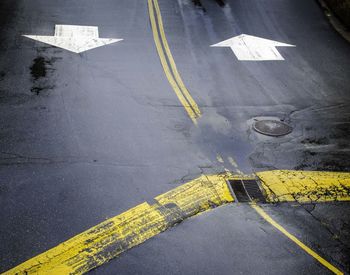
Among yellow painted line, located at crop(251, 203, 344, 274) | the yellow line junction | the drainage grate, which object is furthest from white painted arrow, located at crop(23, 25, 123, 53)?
yellow painted line, located at crop(251, 203, 344, 274)

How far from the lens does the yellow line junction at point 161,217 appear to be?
503 cm

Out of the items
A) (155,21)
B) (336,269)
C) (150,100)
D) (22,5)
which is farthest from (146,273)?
(22,5)

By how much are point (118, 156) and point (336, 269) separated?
4.00 m

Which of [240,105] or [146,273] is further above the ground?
[240,105]

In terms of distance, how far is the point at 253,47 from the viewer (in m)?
11.8

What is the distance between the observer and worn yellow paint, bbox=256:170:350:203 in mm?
6594

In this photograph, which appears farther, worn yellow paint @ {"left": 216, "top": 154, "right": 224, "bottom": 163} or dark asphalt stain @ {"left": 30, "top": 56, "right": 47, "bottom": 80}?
dark asphalt stain @ {"left": 30, "top": 56, "right": 47, "bottom": 80}

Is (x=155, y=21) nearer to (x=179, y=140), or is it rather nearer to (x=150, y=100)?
(x=150, y=100)

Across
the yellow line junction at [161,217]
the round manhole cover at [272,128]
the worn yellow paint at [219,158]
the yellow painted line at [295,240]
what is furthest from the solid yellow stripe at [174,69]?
the yellow painted line at [295,240]

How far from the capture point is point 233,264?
5.20m

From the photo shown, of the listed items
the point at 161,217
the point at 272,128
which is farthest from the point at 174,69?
the point at 161,217

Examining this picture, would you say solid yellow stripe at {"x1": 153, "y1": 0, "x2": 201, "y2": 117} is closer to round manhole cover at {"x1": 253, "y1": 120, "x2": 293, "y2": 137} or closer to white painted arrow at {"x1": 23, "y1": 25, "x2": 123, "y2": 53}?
round manhole cover at {"x1": 253, "y1": 120, "x2": 293, "y2": 137}

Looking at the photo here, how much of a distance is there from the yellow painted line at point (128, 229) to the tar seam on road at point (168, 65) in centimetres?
222

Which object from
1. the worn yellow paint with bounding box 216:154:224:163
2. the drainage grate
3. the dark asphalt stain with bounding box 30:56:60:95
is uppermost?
the dark asphalt stain with bounding box 30:56:60:95
